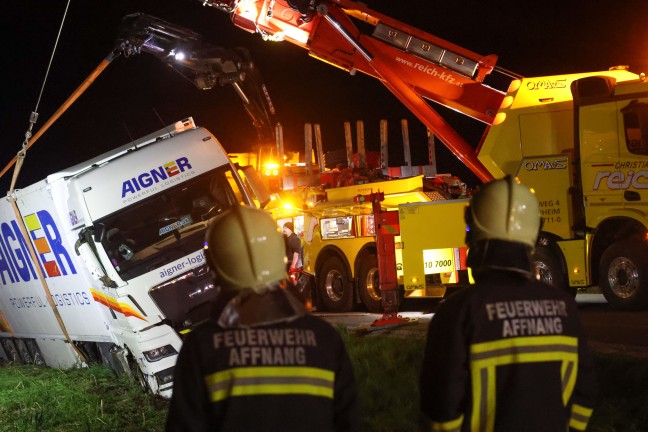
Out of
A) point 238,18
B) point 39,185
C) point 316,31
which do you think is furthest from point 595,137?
point 39,185

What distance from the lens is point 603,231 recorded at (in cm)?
1087

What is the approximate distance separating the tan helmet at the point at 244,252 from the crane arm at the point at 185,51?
10.5 metres

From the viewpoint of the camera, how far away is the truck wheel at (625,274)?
10312mm

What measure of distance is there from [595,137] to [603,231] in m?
1.31

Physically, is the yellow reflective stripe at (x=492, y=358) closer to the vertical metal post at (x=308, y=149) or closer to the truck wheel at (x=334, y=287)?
the truck wheel at (x=334, y=287)

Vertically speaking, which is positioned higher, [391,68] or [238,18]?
[238,18]

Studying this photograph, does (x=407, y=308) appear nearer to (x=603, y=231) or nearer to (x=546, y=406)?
(x=603, y=231)

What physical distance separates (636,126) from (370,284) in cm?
555

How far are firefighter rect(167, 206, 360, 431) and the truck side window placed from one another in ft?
28.5

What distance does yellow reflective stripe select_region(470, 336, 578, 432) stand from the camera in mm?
2783

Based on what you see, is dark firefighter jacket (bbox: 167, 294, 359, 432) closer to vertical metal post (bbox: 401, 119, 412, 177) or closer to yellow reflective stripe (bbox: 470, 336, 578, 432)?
yellow reflective stripe (bbox: 470, 336, 578, 432)

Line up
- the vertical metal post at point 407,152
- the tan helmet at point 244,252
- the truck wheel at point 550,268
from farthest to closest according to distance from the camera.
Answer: the vertical metal post at point 407,152 < the truck wheel at point 550,268 < the tan helmet at point 244,252

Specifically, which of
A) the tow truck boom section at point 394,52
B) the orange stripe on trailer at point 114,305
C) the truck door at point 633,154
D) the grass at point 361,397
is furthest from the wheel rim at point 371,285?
the orange stripe on trailer at point 114,305

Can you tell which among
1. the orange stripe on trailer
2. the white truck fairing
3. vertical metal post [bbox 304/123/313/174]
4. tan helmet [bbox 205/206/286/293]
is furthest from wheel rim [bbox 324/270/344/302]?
tan helmet [bbox 205/206/286/293]
